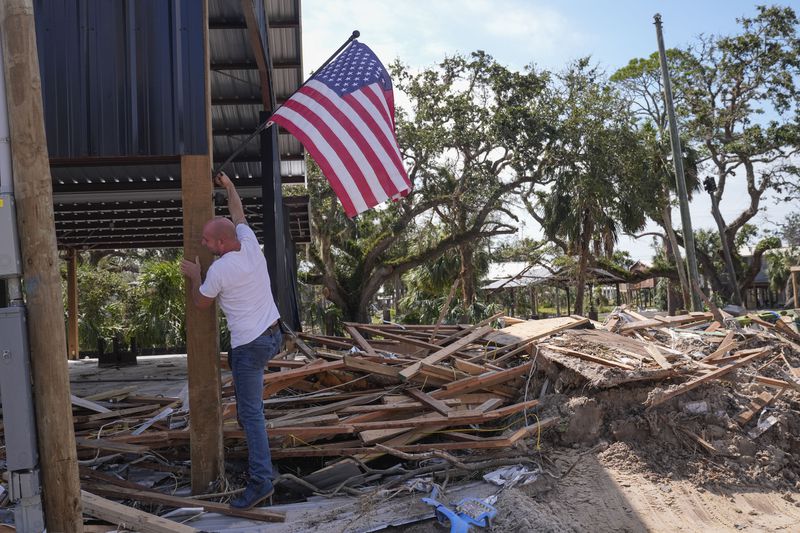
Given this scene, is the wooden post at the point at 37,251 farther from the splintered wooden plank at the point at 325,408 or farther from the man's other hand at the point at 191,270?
the splintered wooden plank at the point at 325,408

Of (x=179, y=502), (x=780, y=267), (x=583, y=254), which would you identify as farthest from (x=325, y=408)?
(x=780, y=267)

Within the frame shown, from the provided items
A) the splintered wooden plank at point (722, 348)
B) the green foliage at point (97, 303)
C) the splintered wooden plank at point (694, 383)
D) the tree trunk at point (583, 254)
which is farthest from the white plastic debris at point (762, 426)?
the tree trunk at point (583, 254)

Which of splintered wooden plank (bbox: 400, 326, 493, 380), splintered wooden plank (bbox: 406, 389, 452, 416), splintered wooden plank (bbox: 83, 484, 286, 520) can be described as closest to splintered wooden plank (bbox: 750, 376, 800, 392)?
splintered wooden plank (bbox: 400, 326, 493, 380)

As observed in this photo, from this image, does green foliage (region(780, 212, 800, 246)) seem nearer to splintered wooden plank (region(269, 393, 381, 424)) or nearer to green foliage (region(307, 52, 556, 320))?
green foliage (region(307, 52, 556, 320))

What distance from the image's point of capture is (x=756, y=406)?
6.87 meters

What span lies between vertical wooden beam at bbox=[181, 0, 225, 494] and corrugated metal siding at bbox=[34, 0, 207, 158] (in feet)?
1.02

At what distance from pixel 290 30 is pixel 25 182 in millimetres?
8116

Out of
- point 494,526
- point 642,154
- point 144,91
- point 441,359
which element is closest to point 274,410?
point 441,359

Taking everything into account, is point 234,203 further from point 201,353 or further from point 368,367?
point 368,367

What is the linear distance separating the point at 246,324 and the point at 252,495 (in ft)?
4.29

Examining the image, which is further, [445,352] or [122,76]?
[445,352]

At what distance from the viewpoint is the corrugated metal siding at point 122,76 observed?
5531mm

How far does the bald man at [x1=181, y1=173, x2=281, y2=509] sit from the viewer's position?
199 inches

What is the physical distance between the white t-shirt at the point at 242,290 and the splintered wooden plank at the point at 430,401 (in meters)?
2.17
